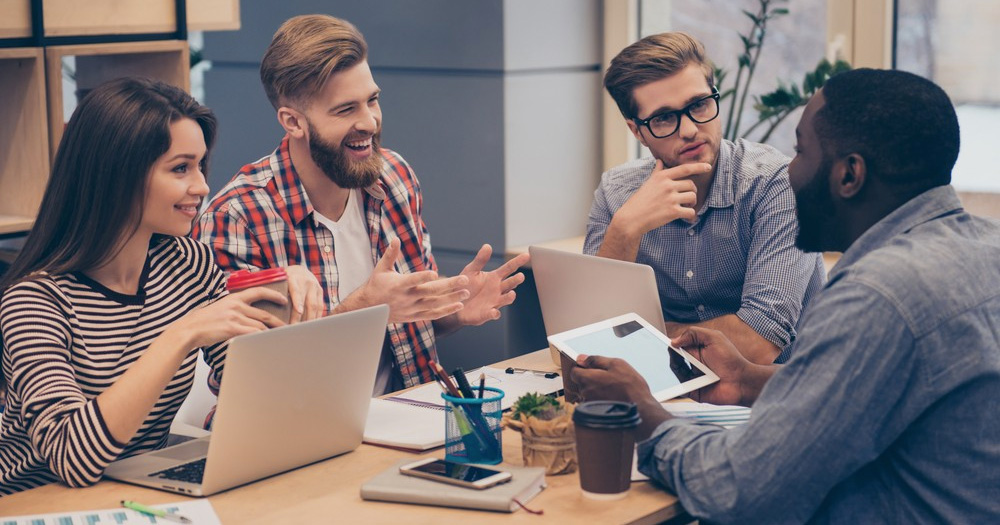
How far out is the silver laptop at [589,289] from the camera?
7.22 feet

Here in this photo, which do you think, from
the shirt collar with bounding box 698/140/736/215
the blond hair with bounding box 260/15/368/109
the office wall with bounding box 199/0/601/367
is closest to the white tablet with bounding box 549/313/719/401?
the shirt collar with bounding box 698/140/736/215

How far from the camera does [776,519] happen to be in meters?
1.56

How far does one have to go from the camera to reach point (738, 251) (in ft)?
8.42

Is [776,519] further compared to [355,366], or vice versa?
[355,366]

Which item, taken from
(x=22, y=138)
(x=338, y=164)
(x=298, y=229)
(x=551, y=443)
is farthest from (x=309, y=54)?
(x=551, y=443)

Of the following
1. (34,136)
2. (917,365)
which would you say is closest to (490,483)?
(917,365)

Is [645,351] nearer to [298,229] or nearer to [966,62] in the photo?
[298,229]

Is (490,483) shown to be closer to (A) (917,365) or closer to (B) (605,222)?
(A) (917,365)

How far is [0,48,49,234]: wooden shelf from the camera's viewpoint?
2.72m

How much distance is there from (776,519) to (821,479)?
9 centimetres

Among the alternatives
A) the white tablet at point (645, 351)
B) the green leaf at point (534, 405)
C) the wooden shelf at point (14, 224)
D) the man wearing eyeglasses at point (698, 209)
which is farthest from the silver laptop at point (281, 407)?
the wooden shelf at point (14, 224)

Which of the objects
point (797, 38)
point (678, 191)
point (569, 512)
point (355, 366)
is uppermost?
point (797, 38)

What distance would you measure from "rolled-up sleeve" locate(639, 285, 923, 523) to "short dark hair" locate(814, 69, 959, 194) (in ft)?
0.70

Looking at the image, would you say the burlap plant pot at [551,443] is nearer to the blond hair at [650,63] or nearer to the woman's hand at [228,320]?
the woman's hand at [228,320]
